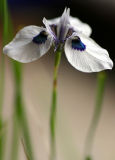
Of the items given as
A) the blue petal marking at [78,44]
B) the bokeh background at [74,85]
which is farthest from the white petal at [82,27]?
the bokeh background at [74,85]

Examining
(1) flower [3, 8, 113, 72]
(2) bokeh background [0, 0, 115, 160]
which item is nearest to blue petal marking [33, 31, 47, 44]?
(1) flower [3, 8, 113, 72]

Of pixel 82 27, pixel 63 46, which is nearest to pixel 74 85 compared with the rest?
pixel 82 27

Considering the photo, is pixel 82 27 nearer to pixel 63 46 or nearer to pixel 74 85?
pixel 63 46

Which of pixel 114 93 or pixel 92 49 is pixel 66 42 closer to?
pixel 92 49

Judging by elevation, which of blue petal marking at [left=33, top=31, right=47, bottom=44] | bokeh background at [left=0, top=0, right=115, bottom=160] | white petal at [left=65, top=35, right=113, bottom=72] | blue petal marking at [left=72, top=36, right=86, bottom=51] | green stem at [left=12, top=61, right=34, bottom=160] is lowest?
bokeh background at [left=0, top=0, right=115, bottom=160]

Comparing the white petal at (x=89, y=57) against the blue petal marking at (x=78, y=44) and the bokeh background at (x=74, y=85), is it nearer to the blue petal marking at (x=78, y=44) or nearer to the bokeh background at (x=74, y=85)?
the blue petal marking at (x=78, y=44)

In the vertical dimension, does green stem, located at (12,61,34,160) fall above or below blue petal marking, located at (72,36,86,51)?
below

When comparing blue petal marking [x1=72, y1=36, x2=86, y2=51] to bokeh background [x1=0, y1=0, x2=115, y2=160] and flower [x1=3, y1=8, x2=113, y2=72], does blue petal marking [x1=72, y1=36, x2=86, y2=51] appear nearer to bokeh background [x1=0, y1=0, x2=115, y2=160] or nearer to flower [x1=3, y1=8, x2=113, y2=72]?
flower [x1=3, y1=8, x2=113, y2=72]
